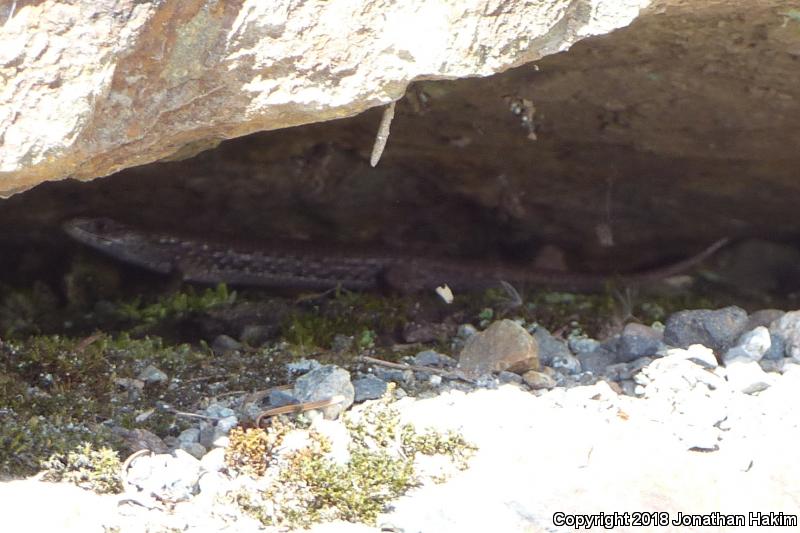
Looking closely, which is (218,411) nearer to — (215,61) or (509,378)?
(509,378)

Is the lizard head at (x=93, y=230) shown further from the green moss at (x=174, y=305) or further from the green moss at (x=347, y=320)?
the green moss at (x=347, y=320)

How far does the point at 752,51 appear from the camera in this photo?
11.7ft

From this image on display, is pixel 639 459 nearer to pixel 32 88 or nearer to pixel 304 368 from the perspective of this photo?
pixel 304 368

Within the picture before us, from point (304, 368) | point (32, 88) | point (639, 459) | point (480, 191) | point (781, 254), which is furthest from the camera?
point (781, 254)

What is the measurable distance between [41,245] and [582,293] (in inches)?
126

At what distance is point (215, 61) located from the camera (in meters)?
2.56

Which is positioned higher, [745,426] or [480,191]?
[745,426]

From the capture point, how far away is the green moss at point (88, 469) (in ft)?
8.09

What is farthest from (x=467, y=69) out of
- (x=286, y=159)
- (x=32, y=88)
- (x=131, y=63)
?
(x=286, y=159)

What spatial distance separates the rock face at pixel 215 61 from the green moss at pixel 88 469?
0.75 meters

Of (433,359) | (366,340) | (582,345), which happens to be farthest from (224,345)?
(582,345)

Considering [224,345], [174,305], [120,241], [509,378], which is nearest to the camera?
[509,378]

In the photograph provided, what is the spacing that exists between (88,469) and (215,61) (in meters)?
1.17

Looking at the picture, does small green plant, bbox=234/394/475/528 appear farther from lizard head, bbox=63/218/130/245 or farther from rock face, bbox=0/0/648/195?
lizard head, bbox=63/218/130/245
